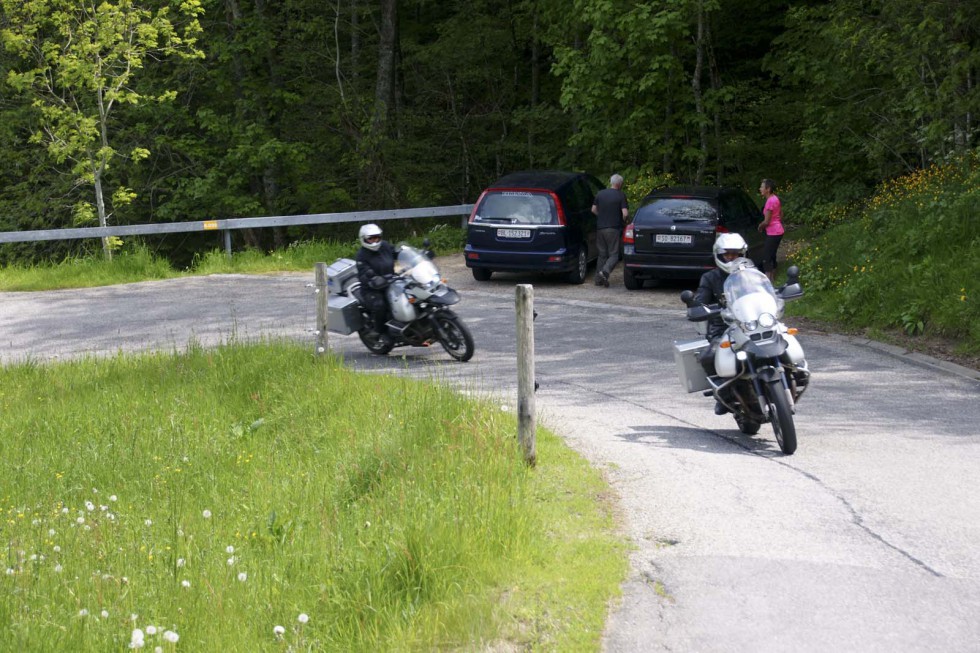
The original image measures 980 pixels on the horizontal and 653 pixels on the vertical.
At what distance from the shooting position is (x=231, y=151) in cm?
3123

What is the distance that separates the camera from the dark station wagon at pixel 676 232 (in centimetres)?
1873

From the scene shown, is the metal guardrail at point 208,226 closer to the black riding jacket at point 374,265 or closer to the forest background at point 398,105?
the forest background at point 398,105

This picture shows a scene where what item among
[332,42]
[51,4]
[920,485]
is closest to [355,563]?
[920,485]

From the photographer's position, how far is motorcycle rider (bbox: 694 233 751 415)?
31.5ft

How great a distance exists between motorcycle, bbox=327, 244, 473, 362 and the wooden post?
5314 millimetres

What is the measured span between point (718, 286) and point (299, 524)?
4267 millimetres

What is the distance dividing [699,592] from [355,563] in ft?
5.66

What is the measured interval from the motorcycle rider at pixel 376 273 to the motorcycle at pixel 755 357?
475 cm

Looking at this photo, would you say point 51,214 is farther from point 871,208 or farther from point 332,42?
point 871,208

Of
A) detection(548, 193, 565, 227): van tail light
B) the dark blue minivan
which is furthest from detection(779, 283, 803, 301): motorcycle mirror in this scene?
detection(548, 193, 565, 227): van tail light

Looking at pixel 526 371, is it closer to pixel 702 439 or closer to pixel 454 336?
pixel 702 439

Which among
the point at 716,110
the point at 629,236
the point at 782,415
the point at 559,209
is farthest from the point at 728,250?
the point at 716,110

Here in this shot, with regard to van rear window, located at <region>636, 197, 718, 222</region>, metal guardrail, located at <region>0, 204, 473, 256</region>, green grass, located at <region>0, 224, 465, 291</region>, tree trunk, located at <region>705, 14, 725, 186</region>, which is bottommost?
green grass, located at <region>0, 224, 465, 291</region>

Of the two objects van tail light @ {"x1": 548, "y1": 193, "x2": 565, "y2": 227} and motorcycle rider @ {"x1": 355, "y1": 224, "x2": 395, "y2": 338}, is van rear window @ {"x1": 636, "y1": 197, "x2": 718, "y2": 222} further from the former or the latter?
motorcycle rider @ {"x1": 355, "y1": 224, "x2": 395, "y2": 338}
